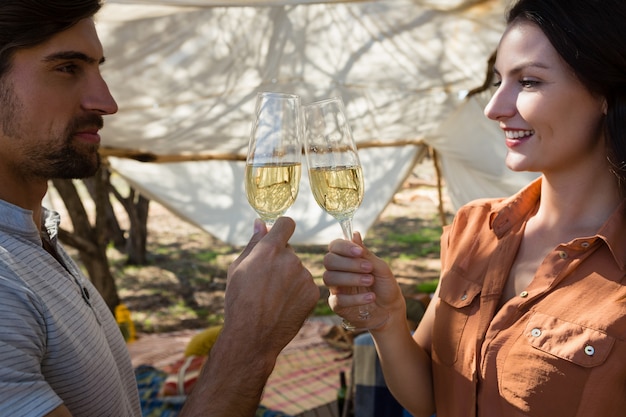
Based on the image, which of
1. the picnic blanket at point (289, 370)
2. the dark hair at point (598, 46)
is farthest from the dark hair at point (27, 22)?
the picnic blanket at point (289, 370)

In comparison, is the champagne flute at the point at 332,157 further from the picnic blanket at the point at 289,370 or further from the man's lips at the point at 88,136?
the picnic blanket at the point at 289,370

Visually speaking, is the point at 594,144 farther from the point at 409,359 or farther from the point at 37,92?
the point at 37,92

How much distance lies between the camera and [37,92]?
5.17 ft

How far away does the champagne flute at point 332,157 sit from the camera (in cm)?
161

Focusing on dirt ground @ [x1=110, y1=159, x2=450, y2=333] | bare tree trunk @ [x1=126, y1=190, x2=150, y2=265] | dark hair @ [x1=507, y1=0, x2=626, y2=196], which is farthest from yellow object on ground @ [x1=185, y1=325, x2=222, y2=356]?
bare tree trunk @ [x1=126, y1=190, x2=150, y2=265]

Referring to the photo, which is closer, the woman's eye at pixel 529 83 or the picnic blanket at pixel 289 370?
the woman's eye at pixel 529 83

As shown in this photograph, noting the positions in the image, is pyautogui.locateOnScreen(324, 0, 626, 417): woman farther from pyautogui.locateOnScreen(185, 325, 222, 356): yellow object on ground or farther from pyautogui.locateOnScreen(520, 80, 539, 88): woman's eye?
pyautogui.locateOnScreen(185, 325, 222, 356): yellow object on ground

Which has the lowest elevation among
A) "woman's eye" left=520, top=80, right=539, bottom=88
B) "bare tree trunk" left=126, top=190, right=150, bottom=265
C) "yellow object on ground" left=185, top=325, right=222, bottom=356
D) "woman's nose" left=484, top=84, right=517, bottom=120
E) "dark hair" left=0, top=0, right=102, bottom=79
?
"yellow object on ground" left=185, top=325, right=222, bottom=356

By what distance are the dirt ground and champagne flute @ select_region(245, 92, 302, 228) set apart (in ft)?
18.2

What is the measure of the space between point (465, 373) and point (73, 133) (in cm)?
114

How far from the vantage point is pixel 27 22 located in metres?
1.53

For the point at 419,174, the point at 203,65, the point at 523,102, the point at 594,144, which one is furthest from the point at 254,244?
the point at 419,174

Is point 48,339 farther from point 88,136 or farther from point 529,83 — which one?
point 529,83

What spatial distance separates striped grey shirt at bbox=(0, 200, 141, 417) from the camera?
1.22 metres
